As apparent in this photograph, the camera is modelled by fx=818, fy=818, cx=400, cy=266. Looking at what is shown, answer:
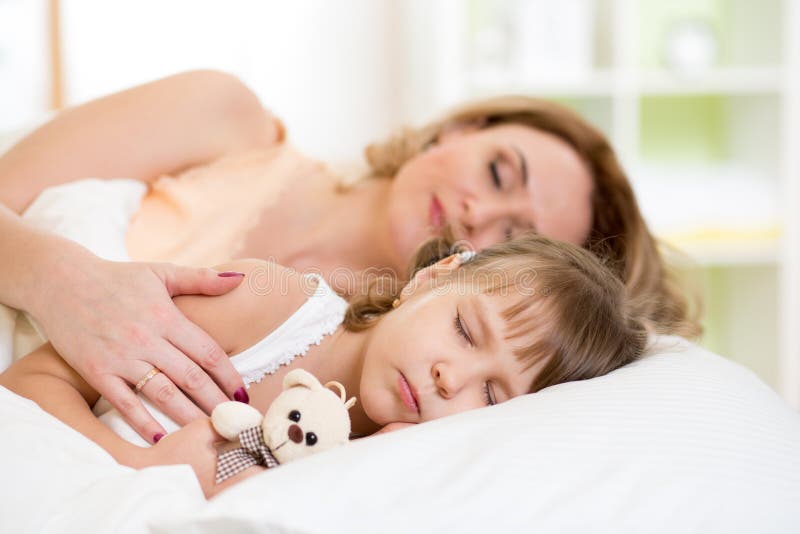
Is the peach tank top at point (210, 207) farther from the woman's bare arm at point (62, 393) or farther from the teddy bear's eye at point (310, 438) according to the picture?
the teddy bear's eye at point (310, 438)

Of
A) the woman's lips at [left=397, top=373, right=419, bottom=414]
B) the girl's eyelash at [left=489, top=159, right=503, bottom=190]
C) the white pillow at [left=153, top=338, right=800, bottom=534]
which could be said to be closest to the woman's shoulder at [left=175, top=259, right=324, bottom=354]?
the woman's lips at [left=397, top=373, right=419, bottom=414]

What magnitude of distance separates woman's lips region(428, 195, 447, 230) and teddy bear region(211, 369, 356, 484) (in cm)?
74

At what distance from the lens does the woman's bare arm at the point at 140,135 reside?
143cm

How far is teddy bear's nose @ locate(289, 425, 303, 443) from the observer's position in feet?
2.83

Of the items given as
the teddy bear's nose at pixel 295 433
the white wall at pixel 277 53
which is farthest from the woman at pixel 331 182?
the white wall at pixel 277 53

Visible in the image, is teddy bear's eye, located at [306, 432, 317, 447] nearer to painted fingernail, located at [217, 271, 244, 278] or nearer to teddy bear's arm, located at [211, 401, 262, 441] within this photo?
teddy bear's arm, located at [211, 401, 262, 441]

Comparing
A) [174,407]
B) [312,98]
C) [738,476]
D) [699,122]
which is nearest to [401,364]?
[174,407]

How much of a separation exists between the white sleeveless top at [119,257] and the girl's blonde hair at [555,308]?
0.19ft

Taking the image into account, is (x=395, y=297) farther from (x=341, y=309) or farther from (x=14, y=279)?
(x=14, y=279)

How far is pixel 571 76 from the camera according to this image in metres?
2.84

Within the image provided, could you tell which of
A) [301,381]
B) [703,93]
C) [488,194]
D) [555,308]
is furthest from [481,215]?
[703,93]

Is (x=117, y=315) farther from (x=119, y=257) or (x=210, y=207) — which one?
(x=210, y=207)

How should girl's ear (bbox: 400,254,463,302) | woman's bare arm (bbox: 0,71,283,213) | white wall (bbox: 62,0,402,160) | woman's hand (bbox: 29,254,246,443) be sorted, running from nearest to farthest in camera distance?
woman's hand (bbox: 29,254,246,443) → girl's ear (bbox: 400,254,463,302) → woman's bare arm (bbox: 0,71,283,213) → white wall (bbox: 62,0,402,160)

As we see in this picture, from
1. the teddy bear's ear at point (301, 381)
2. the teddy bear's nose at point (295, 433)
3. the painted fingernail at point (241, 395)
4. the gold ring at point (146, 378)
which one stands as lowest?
the painted fingernail at point (241, 395)
